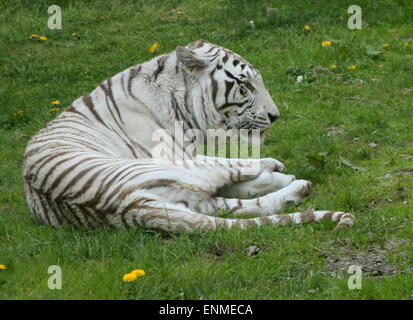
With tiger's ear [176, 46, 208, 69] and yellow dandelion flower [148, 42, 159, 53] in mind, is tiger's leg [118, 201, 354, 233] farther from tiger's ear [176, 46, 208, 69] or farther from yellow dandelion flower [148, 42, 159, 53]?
yellow dandelion flower [148, 42, 159, 53]

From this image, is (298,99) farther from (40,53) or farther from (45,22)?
(45,22)

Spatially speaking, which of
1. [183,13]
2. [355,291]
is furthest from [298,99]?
[355,291]

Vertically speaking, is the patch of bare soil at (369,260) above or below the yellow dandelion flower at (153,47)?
below

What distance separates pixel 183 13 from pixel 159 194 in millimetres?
7355

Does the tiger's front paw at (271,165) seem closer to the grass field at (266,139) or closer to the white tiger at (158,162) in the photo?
the white tiger at (158,162)

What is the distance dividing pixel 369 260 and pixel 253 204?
1133mm

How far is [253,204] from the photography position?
5812 mm

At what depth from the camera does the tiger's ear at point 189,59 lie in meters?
6.44

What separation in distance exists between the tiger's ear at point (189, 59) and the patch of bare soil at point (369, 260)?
85.9 inches

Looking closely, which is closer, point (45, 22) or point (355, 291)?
point (355, 291)

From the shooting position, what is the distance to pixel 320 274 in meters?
4.75

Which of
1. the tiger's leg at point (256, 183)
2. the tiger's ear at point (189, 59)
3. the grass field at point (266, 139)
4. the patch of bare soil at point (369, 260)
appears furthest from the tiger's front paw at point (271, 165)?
the patch of bare soil at point (369, 260)

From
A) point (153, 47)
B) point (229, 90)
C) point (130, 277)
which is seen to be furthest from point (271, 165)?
point (153, 47)
